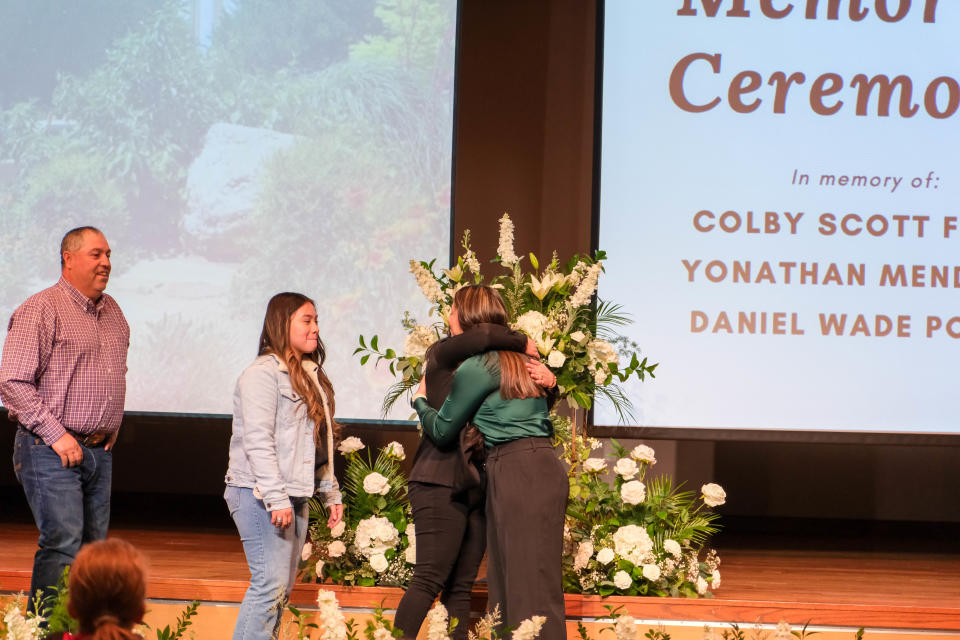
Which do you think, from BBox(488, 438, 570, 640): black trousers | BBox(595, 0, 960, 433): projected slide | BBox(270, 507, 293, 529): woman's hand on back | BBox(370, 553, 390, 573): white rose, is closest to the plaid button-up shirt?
BBox(270, 507, 293, 529): woman's hand on back

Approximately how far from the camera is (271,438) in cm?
272

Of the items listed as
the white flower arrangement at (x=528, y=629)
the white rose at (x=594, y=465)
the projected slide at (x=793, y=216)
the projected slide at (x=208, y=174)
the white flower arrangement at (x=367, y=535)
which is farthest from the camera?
the projected slide at (x=208, y=174)

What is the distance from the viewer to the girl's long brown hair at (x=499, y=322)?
2689mm

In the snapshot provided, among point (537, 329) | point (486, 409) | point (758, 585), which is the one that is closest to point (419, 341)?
point (537, 329)

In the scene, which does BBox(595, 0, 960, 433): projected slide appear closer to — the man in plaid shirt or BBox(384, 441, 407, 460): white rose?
BBox(384, 441, 407, 460): white rose

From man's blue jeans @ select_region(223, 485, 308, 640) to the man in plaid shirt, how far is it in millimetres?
534

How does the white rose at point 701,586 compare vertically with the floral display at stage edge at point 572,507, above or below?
below

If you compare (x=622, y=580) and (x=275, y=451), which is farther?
(x=622, y=580)

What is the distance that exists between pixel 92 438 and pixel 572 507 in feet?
5.29

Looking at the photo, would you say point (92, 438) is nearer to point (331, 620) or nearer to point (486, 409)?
Answer: point (486, 409)

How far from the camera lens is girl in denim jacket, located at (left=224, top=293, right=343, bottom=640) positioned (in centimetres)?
269

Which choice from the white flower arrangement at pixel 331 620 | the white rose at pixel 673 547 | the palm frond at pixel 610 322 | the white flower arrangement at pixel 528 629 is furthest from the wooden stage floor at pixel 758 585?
the white flower arrangement at pixel 528 629

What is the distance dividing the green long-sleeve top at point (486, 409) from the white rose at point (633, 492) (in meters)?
0.75

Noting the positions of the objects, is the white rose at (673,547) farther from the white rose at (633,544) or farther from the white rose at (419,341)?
the white rose at (419,341)
